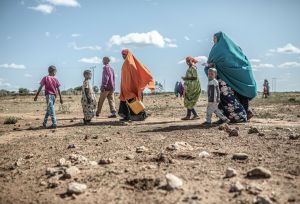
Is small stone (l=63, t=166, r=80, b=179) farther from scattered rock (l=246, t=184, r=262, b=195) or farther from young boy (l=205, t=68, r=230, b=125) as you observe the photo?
young boy (l=205, t=68, r=230, b=125)

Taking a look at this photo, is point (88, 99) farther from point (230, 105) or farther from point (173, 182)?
point (173, 182)

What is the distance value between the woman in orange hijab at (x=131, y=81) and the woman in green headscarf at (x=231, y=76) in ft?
7.37

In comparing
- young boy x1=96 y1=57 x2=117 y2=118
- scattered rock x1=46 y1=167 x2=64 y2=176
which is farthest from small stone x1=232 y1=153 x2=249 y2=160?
young boy x1=96 y1=57 x2=117 y2=118

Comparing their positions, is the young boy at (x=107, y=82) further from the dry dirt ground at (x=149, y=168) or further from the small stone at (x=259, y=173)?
the small stone at (x=259, y=173)

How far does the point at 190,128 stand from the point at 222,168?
13.2ft

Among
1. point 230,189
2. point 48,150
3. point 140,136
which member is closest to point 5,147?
point 48,150

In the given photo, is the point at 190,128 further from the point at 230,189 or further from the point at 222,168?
the point at 230,189

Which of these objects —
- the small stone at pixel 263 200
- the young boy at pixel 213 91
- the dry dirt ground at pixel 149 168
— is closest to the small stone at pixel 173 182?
the dry dirt ground at pixel 149 168

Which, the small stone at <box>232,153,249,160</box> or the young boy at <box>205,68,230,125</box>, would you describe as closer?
the small stone at <box>232,153,249,160</box>

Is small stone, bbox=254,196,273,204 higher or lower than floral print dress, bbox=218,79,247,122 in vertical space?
lower

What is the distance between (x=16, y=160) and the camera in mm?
5441

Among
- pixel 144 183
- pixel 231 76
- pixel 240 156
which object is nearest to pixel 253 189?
pixel 144 183

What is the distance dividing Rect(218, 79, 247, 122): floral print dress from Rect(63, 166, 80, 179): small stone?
5.30 meters

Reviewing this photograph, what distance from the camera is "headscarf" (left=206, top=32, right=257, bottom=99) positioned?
352 inches
